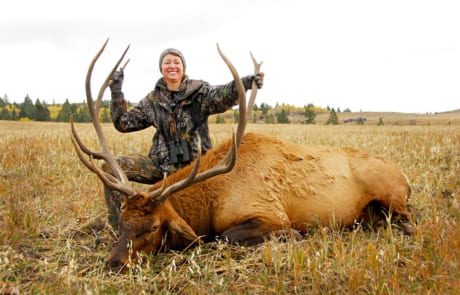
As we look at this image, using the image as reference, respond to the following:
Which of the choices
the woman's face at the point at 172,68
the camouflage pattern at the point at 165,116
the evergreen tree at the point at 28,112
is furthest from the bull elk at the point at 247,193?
the evergreen tree at the point at 28,112

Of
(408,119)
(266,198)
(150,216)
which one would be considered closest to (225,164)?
(266,198)

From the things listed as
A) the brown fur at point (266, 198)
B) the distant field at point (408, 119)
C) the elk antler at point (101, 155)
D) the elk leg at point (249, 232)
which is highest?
the elk antler at point (101, 155)

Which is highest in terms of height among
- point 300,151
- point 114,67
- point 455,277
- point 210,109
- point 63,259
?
point 114,67

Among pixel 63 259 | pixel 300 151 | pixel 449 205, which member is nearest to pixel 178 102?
pixel 300 151

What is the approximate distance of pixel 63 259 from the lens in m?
3.85

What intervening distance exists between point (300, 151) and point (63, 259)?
2.83 m

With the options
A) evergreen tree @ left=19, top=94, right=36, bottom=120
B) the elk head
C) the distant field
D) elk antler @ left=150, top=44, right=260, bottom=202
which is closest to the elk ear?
the elk head

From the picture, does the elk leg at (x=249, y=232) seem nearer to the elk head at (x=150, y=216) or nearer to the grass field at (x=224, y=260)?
the grass field at (x=224, y=260)

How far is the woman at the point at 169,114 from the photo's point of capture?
17.7ft

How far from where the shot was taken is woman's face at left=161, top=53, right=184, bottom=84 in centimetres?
552

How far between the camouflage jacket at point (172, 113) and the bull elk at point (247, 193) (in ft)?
2.91

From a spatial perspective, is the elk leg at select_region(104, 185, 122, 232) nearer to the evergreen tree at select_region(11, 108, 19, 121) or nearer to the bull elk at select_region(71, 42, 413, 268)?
the bull elk at select_region(71, 42, 413, 268)

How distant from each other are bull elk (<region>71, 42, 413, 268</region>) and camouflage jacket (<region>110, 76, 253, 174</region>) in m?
0.89

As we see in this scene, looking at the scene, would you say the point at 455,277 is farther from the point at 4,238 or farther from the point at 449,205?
the point at 4,238
